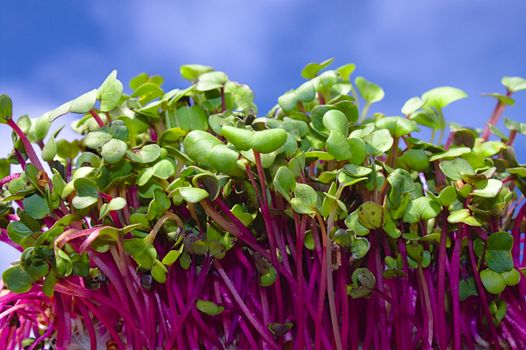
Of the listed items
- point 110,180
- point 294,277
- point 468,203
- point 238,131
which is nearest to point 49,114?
point 110,180

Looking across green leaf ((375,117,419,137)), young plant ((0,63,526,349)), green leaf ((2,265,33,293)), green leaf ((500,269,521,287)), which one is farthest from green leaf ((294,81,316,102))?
green leaf ((2,265,33,293))

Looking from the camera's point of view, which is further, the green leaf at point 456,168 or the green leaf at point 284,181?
the green leaf at point 456,168

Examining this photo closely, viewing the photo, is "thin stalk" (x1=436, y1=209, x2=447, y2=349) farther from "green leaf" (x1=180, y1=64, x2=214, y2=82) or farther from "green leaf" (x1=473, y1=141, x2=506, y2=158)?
"green leaf" (x1=180, y1=64, x2=214, y2=82)

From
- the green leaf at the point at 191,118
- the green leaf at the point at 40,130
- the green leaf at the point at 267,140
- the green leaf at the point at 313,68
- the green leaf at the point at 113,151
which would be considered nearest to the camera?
the green leaf at the point at 267,140

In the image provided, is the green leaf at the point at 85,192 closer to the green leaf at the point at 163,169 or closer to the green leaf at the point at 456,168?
the green leaf at the point at 163,169

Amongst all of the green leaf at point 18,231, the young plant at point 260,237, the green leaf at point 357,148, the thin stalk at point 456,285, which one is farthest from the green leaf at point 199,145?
the thin stalk at point 456,285

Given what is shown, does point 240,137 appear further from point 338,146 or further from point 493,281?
point 493,281

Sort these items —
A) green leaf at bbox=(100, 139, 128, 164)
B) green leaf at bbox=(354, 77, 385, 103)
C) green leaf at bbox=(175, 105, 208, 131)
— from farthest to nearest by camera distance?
1. green leaf at bbox=(354, 77, 385, 103)
2. green leaf at bbox=(175, 105, 208, 131)
3. green leaf at bbox=(100, 139, 128, 164)
